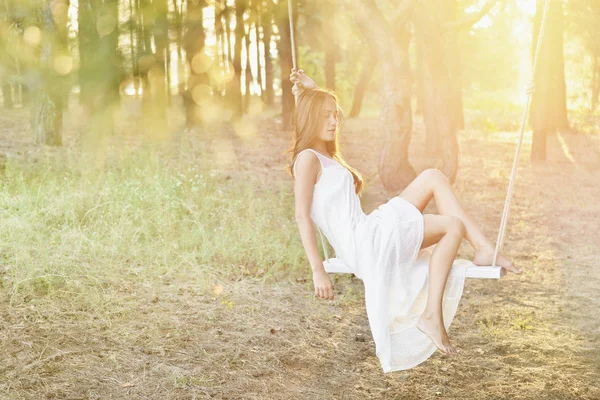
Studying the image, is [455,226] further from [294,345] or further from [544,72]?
[544,72]

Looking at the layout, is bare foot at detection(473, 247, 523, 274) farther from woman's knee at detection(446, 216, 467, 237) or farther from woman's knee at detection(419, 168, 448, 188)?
woman's knee at detection(419, 168, 448, 188)

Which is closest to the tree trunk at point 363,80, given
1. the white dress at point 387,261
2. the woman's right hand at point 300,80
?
the woman's right hand at point 300,80

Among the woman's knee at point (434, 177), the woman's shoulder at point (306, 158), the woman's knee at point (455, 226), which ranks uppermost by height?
the woman's shoulder at point (306, 158)

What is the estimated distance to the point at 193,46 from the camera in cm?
1545

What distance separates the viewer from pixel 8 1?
12.8 metres

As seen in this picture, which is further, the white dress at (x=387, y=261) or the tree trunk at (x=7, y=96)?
the tree trunk at (x=7, y=96)

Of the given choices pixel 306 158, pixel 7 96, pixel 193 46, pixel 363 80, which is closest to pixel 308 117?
pixel 306 158

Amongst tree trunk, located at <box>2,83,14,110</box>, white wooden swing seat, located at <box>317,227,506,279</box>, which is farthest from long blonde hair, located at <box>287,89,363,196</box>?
tree trunk, located at <box>2,83,14,110</box>

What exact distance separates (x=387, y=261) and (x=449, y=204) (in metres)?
0.46

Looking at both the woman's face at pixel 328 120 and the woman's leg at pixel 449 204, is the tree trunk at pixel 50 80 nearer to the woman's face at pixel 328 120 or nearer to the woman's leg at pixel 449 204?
the woman's face at pixel 328 120

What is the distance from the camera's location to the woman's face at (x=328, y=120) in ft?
12.5

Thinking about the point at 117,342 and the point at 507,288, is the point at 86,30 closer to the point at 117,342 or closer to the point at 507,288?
the point at 117,342

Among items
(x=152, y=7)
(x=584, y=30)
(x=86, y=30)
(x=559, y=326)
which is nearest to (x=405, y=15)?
(x=152, y=7)

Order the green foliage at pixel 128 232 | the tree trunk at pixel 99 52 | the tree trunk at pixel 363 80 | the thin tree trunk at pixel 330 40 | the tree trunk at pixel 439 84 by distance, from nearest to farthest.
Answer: the green foliage at pixel 128 232
the tree trunk at pixel 99 52
the tree trunk at pixel 439 84
the tree trunk at pixel 363 80
the thin tree trunk at pixel 330 40
